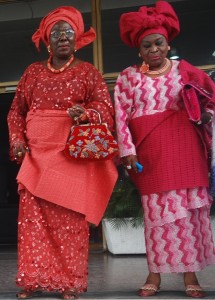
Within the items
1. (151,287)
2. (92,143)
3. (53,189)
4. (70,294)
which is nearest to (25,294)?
(70,294)

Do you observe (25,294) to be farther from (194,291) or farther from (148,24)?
(148,24)

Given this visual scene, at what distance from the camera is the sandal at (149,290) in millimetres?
3268

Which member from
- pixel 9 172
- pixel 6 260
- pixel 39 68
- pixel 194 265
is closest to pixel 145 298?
pixel 194 265

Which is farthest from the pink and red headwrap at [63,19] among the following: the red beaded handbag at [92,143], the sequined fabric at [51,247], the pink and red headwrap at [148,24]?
the sequined fabric at [51,247]

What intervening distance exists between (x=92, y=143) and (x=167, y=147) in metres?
0.45

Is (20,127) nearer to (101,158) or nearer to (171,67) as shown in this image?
(101,158)

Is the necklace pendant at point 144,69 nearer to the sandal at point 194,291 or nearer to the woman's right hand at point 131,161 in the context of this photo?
the woman's right hand at point 131,161

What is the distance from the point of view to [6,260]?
5.74m

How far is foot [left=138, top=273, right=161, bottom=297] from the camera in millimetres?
3275

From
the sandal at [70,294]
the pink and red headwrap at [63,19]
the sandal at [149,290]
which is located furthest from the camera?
the pink and red headwrap at [63,19]

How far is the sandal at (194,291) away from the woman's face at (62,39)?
4.85ft

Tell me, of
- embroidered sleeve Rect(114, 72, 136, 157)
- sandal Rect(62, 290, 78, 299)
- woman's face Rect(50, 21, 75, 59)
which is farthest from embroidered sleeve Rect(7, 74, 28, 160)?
sandal Rect(62, 290, 78, 299)

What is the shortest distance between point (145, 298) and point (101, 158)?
792mm

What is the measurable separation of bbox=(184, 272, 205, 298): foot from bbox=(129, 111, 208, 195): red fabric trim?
508 millimetres
